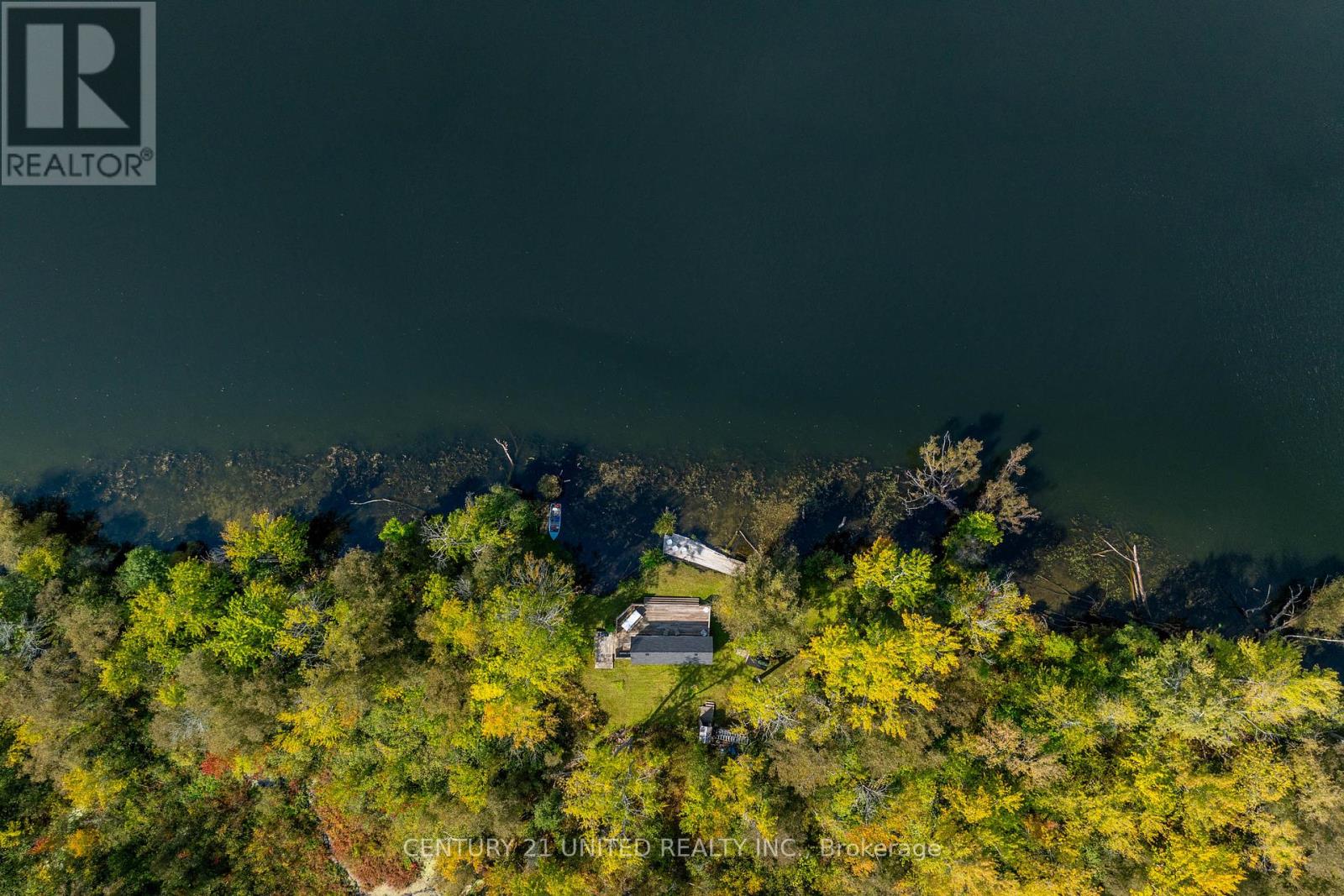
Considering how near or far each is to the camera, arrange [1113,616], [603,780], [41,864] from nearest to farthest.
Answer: [603,780], [41,864], [1113,616]

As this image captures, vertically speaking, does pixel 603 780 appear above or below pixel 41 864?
above

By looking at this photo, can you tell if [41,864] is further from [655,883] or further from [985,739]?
[985,739]

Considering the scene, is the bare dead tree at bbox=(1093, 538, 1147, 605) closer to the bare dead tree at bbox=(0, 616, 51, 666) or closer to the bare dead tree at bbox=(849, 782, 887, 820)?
the bare dead tree at bbox=(849, 782, 887, 820)

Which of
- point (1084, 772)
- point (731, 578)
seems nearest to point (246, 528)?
point (731, 578)

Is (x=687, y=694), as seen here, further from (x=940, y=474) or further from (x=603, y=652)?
(x=940, y=474)

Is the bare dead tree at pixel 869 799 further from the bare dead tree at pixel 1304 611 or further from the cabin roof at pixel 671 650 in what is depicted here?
the bare dead tree at pixel 1304 611

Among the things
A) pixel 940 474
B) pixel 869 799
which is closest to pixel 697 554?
pixel 869 799
